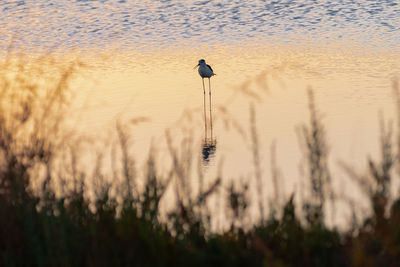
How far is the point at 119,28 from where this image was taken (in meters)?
19.3

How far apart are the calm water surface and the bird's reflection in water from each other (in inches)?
2.6

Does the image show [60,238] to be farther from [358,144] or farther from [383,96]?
[383,96]

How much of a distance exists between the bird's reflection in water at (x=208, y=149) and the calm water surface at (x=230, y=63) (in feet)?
0.21

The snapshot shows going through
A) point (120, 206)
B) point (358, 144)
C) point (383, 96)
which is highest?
Answer: point (120, 206)

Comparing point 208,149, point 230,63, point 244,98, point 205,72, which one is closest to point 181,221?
point 208,149

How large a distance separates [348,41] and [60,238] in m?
12.9

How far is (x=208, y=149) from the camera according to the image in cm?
952

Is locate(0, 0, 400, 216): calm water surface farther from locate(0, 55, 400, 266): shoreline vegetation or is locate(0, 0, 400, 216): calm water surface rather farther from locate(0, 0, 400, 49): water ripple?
locate(0, 55, 400, 266): shoreline vegetation

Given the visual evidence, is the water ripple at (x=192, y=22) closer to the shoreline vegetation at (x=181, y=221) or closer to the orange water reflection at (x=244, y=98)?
the orange water reflection at (x=244, y=98)

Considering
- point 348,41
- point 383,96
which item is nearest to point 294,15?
point 348,41

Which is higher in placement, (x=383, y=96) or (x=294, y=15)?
(x=383, y=96)

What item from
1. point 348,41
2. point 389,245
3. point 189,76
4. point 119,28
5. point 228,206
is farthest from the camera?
point 119,28

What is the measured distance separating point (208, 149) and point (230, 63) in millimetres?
5540

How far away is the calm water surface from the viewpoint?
30.6 feet
